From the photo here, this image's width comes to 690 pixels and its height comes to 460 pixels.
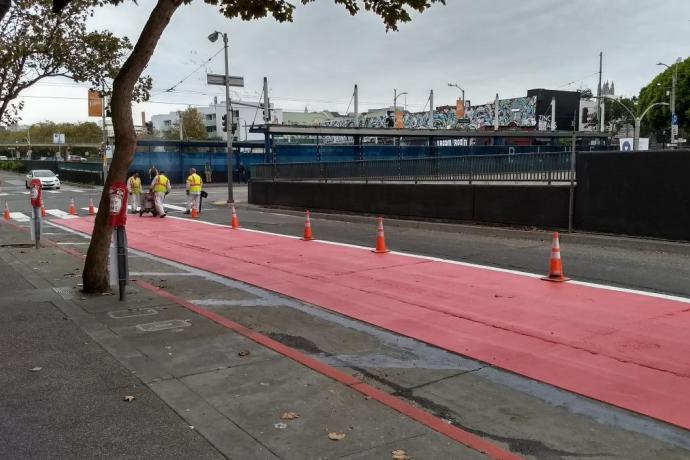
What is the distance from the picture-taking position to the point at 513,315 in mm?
7465

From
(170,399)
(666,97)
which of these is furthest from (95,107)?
(666,97)

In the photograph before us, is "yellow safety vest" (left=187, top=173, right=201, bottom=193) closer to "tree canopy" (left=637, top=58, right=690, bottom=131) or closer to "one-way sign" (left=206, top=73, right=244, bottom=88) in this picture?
"one-way sign" (left=206, top=73, right=244, bottom=88)

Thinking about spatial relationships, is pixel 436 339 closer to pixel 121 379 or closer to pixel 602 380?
pixel 602 380

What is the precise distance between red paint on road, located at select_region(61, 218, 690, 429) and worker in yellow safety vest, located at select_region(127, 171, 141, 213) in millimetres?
12090

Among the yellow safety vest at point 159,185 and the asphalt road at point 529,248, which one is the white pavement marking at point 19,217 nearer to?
the yellow safety vest at point 159,185

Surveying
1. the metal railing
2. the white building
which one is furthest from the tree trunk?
the white building

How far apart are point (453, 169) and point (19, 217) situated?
18447mm

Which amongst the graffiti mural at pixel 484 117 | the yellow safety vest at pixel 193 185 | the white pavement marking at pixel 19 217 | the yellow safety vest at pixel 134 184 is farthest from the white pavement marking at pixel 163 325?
the graffiti mural at pixel 484 117

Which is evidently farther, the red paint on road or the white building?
the white building

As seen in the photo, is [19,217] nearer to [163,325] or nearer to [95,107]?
[95,107]

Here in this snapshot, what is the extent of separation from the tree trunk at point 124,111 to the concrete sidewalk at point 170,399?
1.38m

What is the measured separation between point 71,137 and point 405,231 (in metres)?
122

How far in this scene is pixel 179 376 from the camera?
5.18 metres

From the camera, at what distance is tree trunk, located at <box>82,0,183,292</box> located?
816cm
